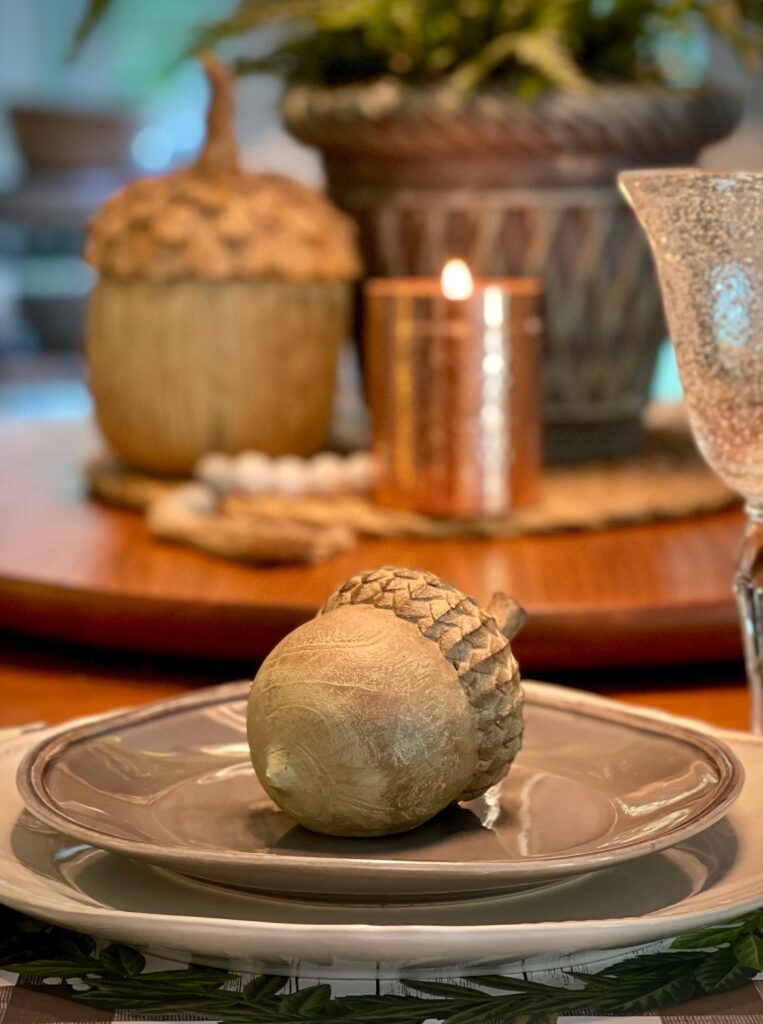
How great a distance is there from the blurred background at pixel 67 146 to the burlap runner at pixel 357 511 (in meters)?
1.61

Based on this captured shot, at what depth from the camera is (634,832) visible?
1.47 feet

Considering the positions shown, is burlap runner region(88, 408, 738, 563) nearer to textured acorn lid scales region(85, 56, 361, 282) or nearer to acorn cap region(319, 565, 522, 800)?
textured acorn lid scales region(85, 56, 361, 282)

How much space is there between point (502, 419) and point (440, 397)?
0.16ft

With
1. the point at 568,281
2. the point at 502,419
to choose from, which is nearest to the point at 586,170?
the point at 568,281

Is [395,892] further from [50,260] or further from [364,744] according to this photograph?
[50,260]

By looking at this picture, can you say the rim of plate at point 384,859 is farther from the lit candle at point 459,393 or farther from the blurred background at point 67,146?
the blurred background at point 67,146

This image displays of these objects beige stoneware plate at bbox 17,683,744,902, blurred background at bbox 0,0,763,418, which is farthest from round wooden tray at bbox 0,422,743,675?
blurred background at bbox 0,0,763,418

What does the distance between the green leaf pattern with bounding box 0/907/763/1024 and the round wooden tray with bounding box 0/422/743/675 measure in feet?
1.24

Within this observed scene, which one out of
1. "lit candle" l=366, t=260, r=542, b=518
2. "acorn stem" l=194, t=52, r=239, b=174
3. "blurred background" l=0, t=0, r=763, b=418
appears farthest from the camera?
"blurred background" l=0, t=0, r=763, b=418

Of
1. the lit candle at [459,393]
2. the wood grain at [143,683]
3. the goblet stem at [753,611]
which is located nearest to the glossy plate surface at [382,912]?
the goblet stem at [753,611]

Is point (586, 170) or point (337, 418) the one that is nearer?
point (586, 170)

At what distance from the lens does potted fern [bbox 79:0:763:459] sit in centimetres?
117

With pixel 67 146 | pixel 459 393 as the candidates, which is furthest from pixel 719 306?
pixel 67 146

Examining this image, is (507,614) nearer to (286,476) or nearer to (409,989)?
(409,989)
